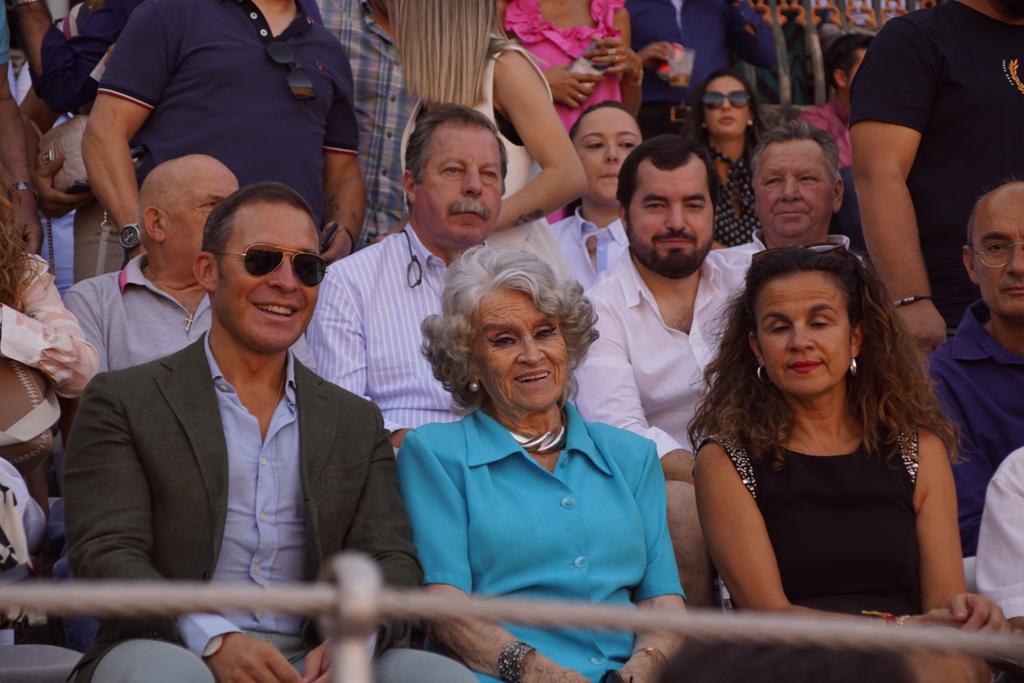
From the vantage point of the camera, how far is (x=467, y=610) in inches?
63.7

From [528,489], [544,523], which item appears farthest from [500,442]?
[544,523]

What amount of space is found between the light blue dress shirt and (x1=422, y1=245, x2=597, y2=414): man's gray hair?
60 cm

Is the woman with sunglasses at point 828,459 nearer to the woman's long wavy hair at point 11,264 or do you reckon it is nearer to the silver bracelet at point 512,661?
the silver bracelet at point 512,661

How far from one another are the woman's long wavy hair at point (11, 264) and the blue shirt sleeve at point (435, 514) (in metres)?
1.19

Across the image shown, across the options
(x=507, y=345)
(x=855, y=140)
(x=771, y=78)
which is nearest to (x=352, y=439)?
(x=507, y=345)

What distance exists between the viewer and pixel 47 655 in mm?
3744

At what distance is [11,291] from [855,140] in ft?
9.30

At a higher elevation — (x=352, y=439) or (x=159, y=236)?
(x=159, y=236)

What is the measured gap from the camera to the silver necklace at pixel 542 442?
13.2 ft

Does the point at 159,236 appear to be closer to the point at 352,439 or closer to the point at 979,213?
the point at 352,439

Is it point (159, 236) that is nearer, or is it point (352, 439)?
point (352, 439)

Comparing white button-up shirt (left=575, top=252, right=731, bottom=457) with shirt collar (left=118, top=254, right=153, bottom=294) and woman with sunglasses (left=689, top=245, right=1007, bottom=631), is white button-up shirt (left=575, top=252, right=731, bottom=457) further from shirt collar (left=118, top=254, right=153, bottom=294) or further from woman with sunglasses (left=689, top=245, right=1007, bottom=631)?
shirt collar (left=118, top=254, right=153, bottom=294)

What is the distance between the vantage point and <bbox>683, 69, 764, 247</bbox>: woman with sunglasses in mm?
6977

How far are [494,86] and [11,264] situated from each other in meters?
2.06
